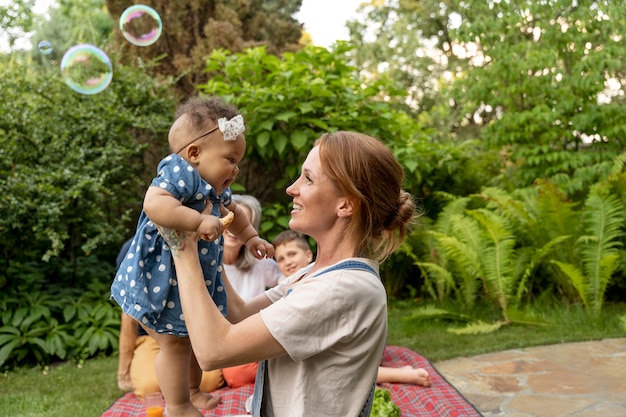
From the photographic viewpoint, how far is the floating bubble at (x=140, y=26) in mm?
4719

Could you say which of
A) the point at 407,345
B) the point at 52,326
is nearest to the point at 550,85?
the point at 407,345

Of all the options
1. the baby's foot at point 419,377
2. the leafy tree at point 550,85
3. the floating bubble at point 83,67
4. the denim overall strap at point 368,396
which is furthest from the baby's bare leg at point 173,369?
the leafy tree at point 550,85

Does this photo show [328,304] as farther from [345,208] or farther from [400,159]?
[400,159]

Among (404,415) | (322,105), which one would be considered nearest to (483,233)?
(322,105)

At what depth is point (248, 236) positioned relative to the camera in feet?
7.34

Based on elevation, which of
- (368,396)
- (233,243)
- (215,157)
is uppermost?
(215,157)

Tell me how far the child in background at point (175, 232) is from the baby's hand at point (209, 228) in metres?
0.01

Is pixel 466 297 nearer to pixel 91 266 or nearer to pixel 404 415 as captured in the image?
pixel 404 415

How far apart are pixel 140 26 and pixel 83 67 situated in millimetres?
2547

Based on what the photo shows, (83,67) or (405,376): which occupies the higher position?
(83,67)

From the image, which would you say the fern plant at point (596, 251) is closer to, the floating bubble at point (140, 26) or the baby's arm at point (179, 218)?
the floating bubble at point (140, 26)

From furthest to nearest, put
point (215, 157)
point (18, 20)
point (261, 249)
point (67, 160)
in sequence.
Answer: point (18, 20), point (67, 160), point (261, 249), point (215, 157)

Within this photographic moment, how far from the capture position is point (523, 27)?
28.9 feet

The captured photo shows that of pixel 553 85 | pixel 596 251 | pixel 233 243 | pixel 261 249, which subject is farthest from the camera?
pixel 553 85
